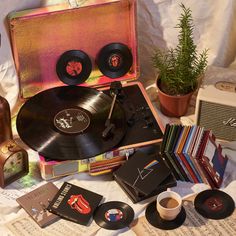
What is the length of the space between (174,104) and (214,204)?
39 centimetres

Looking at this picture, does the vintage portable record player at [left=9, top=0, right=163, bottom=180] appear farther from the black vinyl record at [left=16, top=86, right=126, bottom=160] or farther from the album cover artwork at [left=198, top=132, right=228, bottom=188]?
the album cover artwork at [left=198, top=132, right=228, bottom=188]

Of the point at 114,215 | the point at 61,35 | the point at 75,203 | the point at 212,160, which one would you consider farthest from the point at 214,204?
the point at 61,35

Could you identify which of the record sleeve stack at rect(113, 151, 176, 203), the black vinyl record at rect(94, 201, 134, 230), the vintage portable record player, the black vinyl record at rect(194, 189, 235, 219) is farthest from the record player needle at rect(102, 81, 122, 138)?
the black vinyl record at rect(194, 189, 235, 219)

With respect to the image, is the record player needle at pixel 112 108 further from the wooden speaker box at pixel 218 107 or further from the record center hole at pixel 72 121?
the wooden speaker box at pixel 218 107

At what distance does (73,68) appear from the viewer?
68.3 inches

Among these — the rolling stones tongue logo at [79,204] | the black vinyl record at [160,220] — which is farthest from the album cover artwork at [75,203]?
the black vinyl record at [160,220]

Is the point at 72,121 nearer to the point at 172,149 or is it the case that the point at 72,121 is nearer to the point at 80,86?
the point at 80,86

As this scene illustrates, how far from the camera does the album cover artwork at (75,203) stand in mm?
1398

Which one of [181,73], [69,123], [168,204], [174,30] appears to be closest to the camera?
[168,204]

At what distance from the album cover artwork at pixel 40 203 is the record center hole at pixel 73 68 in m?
0.42

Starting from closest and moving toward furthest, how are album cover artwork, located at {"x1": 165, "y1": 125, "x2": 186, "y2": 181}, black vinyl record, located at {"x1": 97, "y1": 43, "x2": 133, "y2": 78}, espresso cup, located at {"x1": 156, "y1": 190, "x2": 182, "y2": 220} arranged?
espresso cup, located at {"x1": 156, "y1": 190, "x2": 182, "y2": 220}, album cover artwork, located at {"x1": 165, "y1": 125, "x2": 186, "y2": 181}, black vinyl record, located at {"x1": 97, "y1": 43, "x2": 133, "y2": 78}

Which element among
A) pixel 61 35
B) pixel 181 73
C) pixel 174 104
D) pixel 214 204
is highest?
pixel 61 35

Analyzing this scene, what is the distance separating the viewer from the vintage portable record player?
1.50 metres

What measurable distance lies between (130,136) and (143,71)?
1.47 ft
